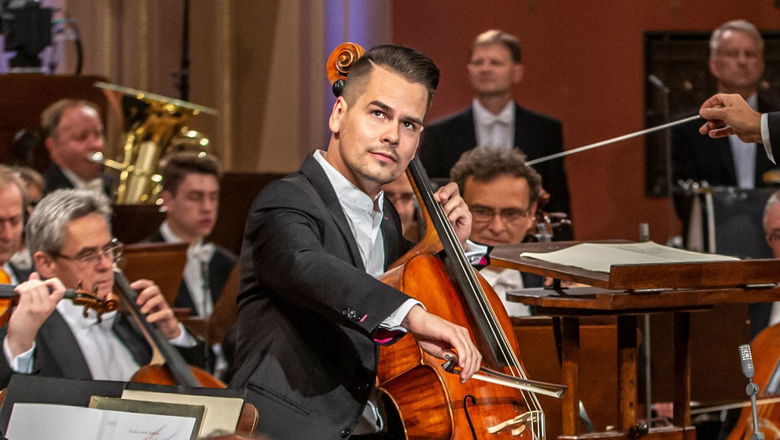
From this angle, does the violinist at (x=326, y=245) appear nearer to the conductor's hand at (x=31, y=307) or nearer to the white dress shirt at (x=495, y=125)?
the conductor's hand at (x=31, y=307)

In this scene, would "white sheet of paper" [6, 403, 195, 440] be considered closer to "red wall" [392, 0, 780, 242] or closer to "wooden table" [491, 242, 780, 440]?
"wooden table" [491, 242, 780, 440]

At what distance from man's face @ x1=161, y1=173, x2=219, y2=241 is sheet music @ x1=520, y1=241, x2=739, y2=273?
2.73 metres

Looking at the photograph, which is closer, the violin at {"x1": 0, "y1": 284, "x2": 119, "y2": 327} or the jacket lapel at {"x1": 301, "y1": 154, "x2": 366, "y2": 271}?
the jacket lapel at {"x1": 301, "y1": 154, "x2": 366, "y2": 271}

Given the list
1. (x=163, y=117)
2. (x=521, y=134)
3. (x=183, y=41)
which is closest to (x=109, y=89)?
(x=163, y=117)

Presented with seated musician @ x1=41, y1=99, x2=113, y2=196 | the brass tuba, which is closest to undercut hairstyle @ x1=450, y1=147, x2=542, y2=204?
seated musician @ x1=41, y1=99, x2=113, y2=196

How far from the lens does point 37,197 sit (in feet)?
15.0

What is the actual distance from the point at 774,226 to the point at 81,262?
2163mm

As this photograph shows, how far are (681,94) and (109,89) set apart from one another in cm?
320

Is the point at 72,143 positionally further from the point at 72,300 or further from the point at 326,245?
the point at 326,245

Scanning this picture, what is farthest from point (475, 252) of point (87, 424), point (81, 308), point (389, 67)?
point (81, 308)

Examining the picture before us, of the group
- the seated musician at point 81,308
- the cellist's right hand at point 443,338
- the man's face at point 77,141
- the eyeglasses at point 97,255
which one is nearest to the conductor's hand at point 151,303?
the seated musician at point 81,308

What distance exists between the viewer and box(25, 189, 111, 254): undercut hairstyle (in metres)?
3.35

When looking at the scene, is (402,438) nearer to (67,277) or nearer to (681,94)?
(67,277)

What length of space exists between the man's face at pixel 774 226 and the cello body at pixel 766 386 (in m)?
0.79
